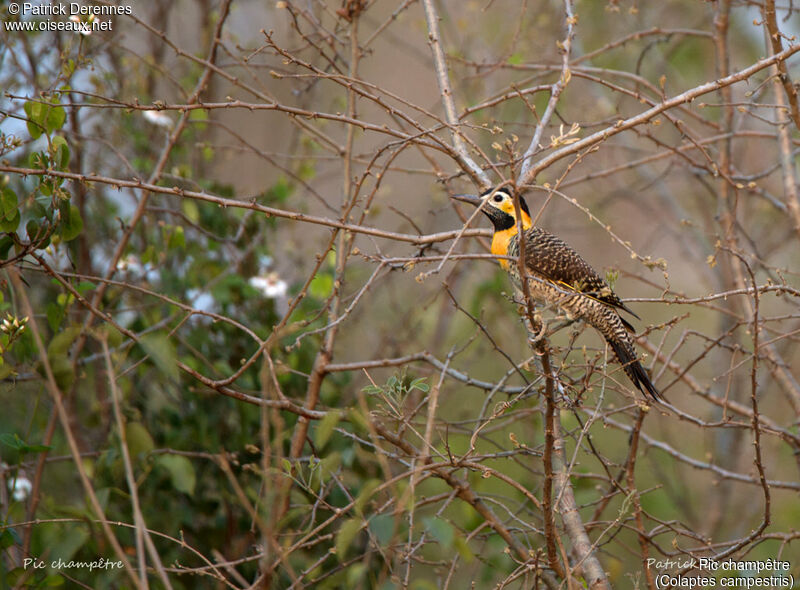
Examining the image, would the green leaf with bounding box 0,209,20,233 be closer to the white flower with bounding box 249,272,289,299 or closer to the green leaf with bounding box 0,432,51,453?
the green leaf with bounding box 0,432,51,453

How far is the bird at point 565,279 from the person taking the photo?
132 inches

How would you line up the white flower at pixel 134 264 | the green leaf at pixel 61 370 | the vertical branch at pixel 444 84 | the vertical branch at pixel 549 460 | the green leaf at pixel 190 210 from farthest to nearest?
the white flower at pixel 134 264, the green leaf at pixel 190 210, the vertical branch at pixel 444 84, the vertical branch at pixel 549 460, the green leaf at pixel 61 370

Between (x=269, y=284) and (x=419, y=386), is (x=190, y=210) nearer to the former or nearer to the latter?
(x=269, y=284)

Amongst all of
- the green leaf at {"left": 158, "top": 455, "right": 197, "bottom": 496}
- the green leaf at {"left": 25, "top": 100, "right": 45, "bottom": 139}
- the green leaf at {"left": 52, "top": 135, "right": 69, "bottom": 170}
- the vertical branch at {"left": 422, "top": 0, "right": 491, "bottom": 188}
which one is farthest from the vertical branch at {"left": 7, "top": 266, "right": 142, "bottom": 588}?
the vertical branch at {"left": 422, "top": 0, "right": 491, "bottom": 188}

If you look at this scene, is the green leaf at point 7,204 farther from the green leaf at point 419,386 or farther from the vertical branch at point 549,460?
the vertical branch at point 549,460

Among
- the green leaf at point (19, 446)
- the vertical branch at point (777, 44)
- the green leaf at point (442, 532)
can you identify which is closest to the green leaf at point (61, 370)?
the green leaf at point (19, 446)

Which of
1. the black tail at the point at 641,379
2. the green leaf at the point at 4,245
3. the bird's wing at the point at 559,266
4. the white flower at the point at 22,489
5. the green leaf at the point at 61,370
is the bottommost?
the white flower at the point at 22,489

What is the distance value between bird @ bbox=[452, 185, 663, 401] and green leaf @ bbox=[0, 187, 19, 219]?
1.66m

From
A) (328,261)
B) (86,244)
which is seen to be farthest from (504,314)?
(86,244)

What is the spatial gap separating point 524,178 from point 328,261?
5.52 ft

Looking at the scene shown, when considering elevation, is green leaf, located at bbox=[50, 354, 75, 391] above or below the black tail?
below

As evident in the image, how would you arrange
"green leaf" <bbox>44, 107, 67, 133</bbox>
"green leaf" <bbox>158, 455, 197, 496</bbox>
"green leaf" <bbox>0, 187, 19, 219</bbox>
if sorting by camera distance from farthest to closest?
"green leaf" <bbox>158, 455, 197, 496</bbox> < "green leaf" <bbox>44, 107, 67, 133</bbox> < "green leaf" <bbox>0, 187, 19, 219</bbox>

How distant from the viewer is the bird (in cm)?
334

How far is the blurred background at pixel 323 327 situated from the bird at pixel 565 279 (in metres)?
0.15
